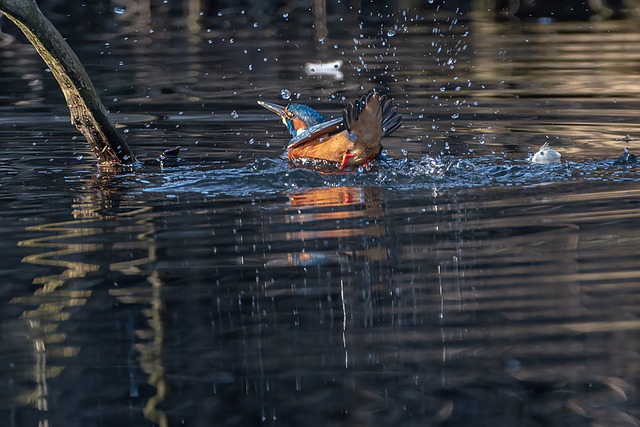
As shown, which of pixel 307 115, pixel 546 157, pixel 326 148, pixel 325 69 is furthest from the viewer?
pixel 325 69

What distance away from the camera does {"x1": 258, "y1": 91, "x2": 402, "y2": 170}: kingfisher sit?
7.46 meters

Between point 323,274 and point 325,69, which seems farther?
point 325,69

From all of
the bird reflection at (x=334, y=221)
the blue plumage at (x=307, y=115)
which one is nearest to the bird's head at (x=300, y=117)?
the blue plumage at (x=307, y=115)

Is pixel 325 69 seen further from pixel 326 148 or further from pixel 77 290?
pixel 77 290

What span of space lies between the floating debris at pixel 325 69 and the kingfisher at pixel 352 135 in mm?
6206

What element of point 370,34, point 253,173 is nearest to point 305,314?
point 253,173

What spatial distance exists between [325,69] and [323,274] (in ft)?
32.4

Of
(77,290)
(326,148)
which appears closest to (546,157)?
(326,148)

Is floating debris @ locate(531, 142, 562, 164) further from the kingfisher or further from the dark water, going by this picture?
the kingfisher

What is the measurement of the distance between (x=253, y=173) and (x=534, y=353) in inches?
155

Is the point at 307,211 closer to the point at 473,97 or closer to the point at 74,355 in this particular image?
the point at 74,355

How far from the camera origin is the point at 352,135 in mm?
7621

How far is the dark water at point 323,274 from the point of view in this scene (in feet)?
12.3

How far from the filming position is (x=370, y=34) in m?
20.4
